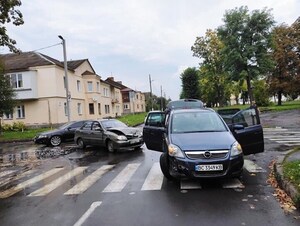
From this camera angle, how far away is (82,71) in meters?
45.9

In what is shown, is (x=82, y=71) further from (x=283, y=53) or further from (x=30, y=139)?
(x=283, y=53)

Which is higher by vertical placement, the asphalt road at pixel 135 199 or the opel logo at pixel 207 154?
the opel logo at pixel 207 154

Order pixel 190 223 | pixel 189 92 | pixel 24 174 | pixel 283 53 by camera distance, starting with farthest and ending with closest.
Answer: pixel 189 92 < pixel 283 53 < pixel 24 174 < pixel 190 223

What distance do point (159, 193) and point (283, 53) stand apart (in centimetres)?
5588

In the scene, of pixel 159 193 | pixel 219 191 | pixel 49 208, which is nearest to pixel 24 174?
pixel 49 208

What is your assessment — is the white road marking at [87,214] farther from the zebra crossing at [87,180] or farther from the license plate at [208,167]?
the license plate at [208,167]

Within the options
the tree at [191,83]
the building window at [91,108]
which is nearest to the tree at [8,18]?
the building window at [91,108]

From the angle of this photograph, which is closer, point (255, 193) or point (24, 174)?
point (255, 193)

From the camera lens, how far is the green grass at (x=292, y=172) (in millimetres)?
6447

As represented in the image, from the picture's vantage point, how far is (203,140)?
740 cm

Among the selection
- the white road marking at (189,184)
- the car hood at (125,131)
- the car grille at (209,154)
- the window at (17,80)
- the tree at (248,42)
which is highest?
the tree at (248,42)

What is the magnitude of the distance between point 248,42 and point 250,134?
39.9 metres

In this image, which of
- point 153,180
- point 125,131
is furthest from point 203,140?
point 125,131

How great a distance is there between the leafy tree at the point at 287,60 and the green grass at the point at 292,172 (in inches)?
1969
